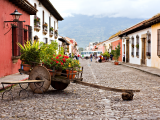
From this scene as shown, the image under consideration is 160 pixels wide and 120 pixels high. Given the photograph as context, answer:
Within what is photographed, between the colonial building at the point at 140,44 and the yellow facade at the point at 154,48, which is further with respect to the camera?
the colonial building at the point at 140,44

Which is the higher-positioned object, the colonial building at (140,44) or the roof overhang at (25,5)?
the roof overhang at (25,5)

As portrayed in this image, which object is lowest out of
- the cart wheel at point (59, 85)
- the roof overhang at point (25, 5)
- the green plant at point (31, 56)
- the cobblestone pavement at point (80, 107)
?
the cobblestone pavement at point (80, 107)

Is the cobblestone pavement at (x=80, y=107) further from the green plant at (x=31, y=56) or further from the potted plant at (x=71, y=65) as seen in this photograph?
the green plant at (x=31, y=56)

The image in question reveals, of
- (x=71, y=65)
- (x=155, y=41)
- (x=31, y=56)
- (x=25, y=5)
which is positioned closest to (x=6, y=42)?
(x=25, y=5)

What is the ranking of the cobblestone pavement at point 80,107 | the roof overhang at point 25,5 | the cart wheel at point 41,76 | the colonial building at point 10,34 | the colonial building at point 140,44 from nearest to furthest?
the cobblestone pavement at point 80,107 < the cart wheel at point 41,76 < the colonial building at point 10,34 < the roof overhang at point 25,5 < the colonial building at point 140,44

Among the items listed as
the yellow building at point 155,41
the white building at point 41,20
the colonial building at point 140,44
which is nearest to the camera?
the yellow building at point 155,41

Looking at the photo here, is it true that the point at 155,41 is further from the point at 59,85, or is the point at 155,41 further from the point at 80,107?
the point at 80,107

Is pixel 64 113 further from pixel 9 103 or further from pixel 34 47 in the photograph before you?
pixel 34 47

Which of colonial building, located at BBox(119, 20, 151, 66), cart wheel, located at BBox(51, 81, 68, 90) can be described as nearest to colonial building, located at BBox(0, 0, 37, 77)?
cart wheel, located at BBox(51, 81, 68, 90)

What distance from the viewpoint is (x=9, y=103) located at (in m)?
5.48

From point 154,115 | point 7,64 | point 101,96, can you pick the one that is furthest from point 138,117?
point 7,64

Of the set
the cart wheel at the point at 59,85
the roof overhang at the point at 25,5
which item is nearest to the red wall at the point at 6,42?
the roof overhang at the point at 25,5

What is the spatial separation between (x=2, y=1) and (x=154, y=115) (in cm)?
916

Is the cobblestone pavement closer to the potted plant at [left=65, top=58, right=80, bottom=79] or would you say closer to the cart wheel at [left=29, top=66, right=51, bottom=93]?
the cart wheel at [left=29, top=66, right=51, bottom=93]
